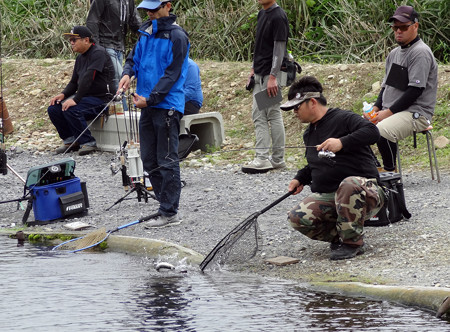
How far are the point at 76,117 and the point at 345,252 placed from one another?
6.99 meters

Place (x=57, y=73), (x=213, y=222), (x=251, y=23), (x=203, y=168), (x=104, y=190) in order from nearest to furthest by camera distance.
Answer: (x=213, y=222) → (x=104, y=190) → (x=203, y=168) → (x=251, y=23) → (x=57, y=73)

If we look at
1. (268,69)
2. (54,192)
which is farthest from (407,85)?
(54,192)

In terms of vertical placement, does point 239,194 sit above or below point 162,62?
below

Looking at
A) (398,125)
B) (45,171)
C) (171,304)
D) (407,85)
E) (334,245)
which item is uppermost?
(407,85)

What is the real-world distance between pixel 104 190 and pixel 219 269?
3715 millimetres

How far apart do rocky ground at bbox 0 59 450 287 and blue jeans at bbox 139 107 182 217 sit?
0.38 metres

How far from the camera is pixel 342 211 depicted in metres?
5.87

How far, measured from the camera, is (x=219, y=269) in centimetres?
639

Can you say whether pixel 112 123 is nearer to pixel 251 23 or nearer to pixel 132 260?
pixel 251 23

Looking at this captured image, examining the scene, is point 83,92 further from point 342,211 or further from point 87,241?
point 342,211

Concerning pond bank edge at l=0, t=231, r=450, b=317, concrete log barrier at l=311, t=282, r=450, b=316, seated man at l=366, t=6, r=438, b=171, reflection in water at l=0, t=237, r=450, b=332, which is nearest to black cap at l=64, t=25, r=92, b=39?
seated man at l=366, t=6, r=438, b=171

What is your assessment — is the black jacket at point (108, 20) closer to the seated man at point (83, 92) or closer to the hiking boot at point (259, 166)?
the seated man at point (83, 92)

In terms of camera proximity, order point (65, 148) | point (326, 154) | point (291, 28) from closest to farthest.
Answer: point (326, 154), point (65, 148), point (291, 28)

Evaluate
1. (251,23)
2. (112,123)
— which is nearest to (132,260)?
(112,123)
